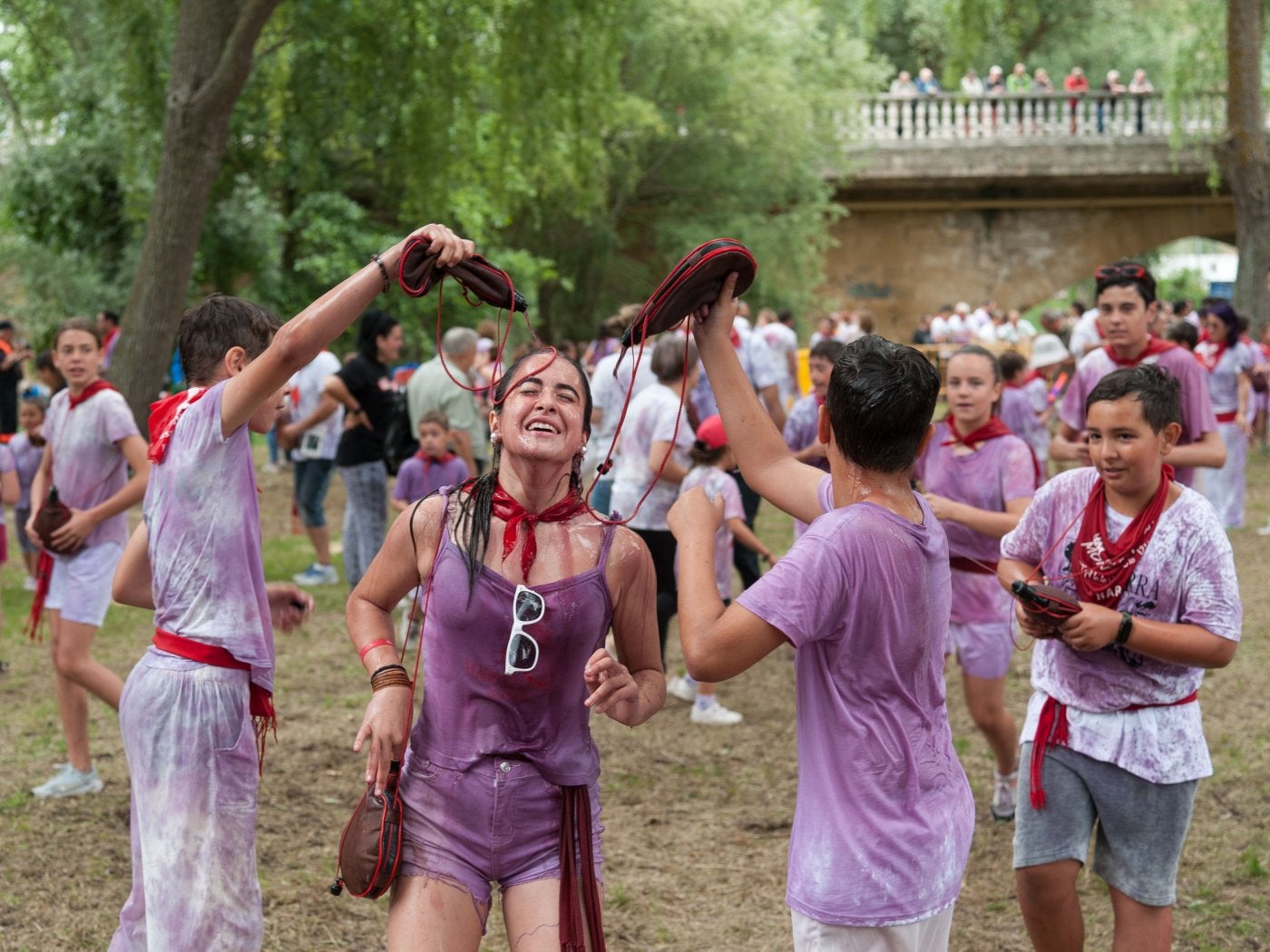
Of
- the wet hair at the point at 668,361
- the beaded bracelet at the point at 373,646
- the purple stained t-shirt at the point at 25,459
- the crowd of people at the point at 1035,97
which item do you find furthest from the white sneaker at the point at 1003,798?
the crowd of people at the point at 1035,97

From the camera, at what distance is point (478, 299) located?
3299mm

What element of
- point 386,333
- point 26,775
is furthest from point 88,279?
point 26,775

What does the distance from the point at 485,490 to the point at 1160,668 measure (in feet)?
5.96

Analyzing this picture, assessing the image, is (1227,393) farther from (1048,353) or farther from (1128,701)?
(1128,701)

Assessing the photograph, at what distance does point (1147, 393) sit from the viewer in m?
3.66

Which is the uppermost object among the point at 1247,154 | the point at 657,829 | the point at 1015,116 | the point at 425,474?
the point at 1015,116

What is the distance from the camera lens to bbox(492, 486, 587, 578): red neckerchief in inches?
124

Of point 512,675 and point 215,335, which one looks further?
point 215,335

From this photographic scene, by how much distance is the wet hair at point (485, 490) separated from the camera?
3109 millimetres

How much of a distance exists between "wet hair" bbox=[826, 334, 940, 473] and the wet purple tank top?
70 cm

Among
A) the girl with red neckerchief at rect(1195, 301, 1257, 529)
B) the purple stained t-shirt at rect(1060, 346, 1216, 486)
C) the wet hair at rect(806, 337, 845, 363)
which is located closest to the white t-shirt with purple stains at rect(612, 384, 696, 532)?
the wet hair at rect(806, 337, 845, 363)

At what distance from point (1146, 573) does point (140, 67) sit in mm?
11669

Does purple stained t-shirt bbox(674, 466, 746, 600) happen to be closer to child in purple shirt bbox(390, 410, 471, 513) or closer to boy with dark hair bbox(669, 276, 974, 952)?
child in purple shirt bbox(390, 410, 471, 513)

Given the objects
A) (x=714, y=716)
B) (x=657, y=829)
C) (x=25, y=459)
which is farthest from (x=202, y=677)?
(x=25, y=459)
